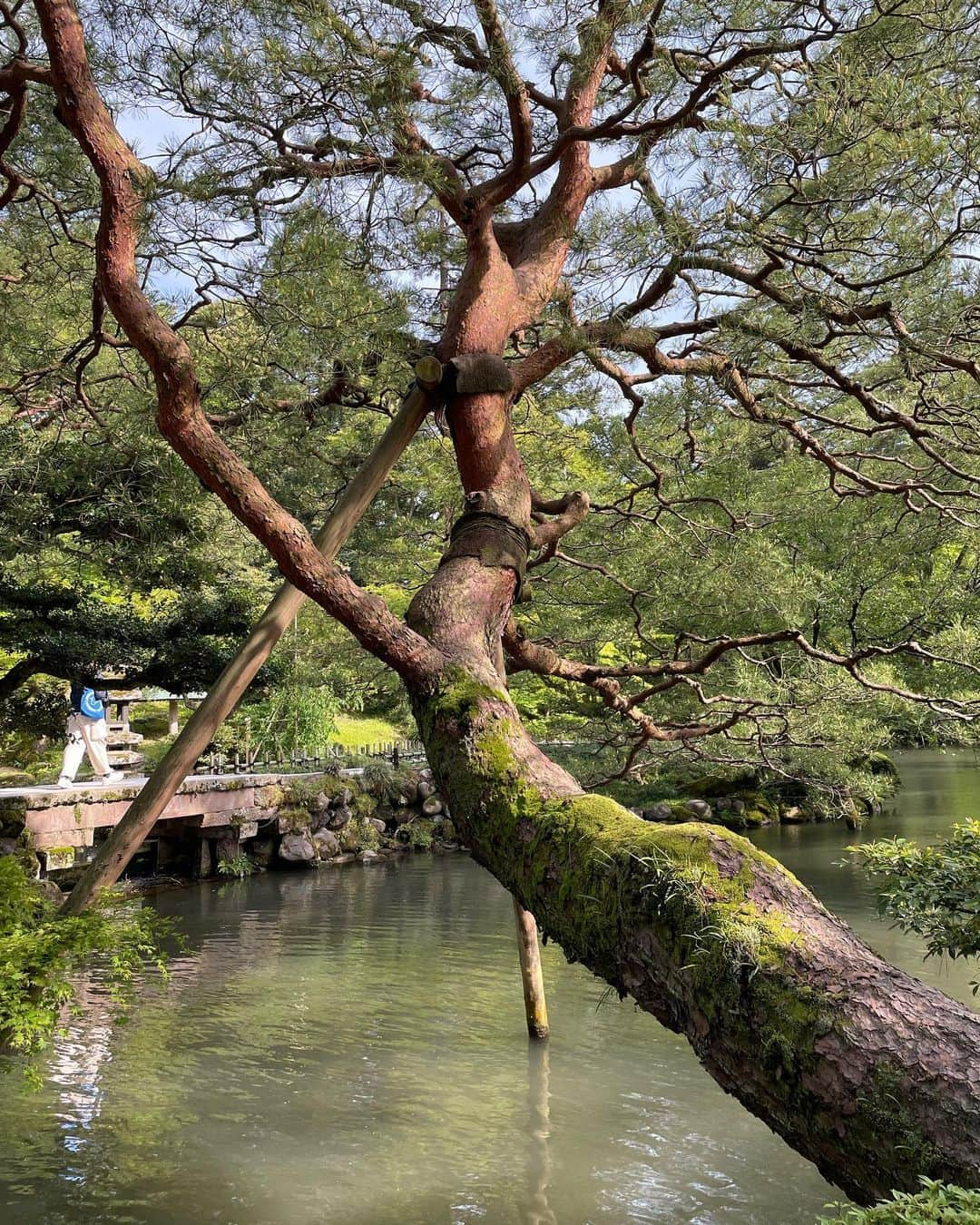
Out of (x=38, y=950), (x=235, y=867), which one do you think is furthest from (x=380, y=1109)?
(x=235, y=867)

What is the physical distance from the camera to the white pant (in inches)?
366

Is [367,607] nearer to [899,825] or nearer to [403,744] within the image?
[899,825]

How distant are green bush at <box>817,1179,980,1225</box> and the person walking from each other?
28.0 ft

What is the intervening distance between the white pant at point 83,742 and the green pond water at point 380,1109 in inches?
106

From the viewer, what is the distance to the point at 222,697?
3.66 meters

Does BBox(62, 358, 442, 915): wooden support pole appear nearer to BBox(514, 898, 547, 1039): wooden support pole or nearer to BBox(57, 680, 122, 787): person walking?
BBox(514, 898, 547, 1039): wooden support pole

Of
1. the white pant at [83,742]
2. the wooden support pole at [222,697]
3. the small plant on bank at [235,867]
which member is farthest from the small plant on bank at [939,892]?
the small plant on bank at [235,867]

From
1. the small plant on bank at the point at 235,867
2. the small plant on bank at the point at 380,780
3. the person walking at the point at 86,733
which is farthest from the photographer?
the small plant on bank at the point at 380,780

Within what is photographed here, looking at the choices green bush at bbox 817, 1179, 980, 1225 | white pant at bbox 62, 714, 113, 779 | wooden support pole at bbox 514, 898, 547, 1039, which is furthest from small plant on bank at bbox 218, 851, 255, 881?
green bush at bbox 817, 1179, 980, 1225

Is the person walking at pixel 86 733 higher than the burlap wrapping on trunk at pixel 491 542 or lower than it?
lower

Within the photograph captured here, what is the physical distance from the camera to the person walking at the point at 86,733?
29.4ft

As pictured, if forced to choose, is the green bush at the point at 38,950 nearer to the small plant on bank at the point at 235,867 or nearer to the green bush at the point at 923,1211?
the green bush at the point at 923,1211

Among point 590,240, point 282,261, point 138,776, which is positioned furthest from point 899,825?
point 282,261

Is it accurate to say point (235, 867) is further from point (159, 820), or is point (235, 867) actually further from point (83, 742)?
point (83, 742)
